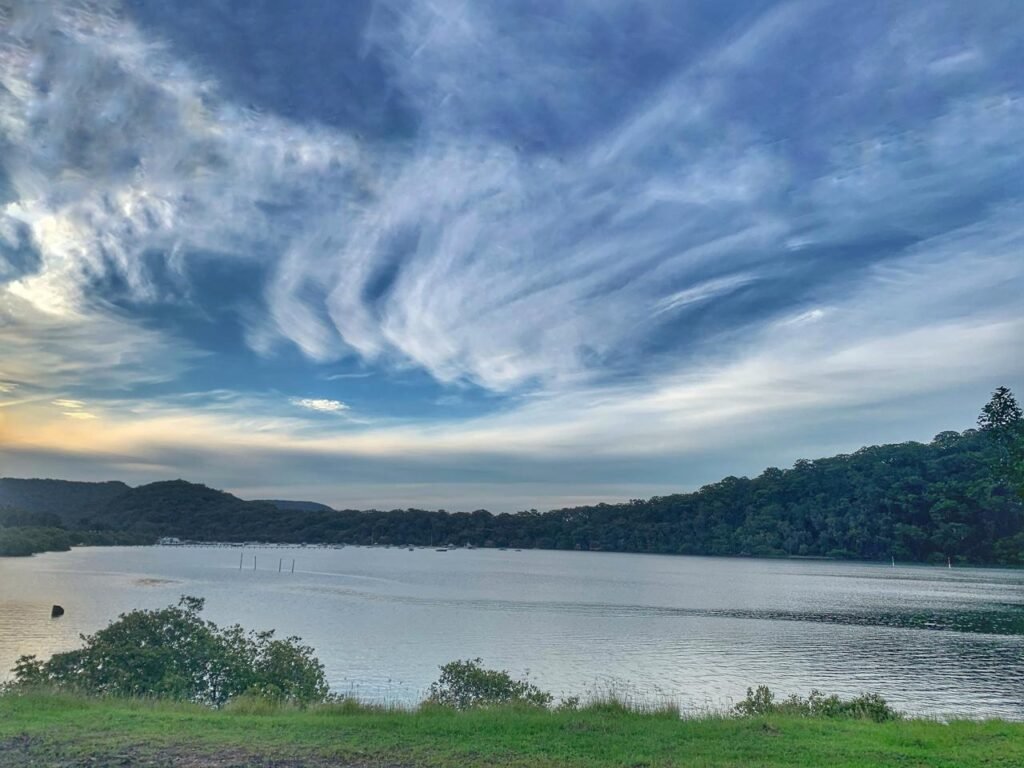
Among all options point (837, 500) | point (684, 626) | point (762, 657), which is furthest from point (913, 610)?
point (837, 500)

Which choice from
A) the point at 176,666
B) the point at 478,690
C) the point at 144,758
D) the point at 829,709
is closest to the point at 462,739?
the point at 144,758

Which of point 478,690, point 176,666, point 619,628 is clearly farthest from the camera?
point 619,628

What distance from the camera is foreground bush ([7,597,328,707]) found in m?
18.2

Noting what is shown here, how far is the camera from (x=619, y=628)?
51.8 meters

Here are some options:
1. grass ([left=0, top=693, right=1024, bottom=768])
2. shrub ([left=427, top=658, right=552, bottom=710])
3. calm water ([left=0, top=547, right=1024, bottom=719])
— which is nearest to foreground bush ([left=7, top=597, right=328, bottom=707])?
shrub ([left=427, top=658, right=552, bottom=710])

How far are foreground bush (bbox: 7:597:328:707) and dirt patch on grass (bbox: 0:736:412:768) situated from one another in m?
7.79

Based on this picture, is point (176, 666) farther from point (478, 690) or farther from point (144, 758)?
point (144, 758)

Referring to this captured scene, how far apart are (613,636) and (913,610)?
3589cm

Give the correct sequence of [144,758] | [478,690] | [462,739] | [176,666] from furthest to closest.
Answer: [176,666]
[478,690]
[462,739]
[144,758]

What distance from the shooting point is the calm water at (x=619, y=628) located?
105ft

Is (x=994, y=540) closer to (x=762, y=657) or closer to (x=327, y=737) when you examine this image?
(x=762, y=657)

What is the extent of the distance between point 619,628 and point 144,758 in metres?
45.8

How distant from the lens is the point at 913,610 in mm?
66750

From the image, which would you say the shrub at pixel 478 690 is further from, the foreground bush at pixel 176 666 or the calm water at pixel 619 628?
the calm water at pixel 619 628
